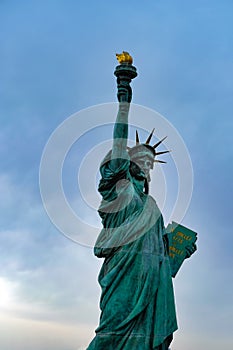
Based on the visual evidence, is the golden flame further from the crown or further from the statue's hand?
the statue's hand

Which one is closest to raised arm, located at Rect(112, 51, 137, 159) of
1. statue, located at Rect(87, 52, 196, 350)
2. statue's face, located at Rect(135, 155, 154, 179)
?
statue, located at Rect(87, 52, 196, 350)

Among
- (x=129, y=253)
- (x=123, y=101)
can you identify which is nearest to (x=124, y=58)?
(x=123, y=101)

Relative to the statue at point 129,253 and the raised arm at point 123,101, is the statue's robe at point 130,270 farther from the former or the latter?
the raised arm at point 123,101

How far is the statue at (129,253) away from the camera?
14594mm

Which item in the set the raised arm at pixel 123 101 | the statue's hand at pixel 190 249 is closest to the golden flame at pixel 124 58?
the raised arm at pixel 123 101

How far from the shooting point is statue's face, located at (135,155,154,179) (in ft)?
54.2

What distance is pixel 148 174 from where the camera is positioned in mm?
16719

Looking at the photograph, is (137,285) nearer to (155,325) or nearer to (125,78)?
(155,325)

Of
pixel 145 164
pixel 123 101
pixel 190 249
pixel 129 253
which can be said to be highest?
pixel 123 101

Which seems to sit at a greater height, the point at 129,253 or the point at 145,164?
the point at 145,164

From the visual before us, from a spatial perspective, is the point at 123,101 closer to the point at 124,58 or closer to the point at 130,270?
the point at 124,58

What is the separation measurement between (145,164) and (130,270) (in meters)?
2.68

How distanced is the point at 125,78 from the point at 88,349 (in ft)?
18.9

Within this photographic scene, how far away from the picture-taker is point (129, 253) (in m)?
15.1
